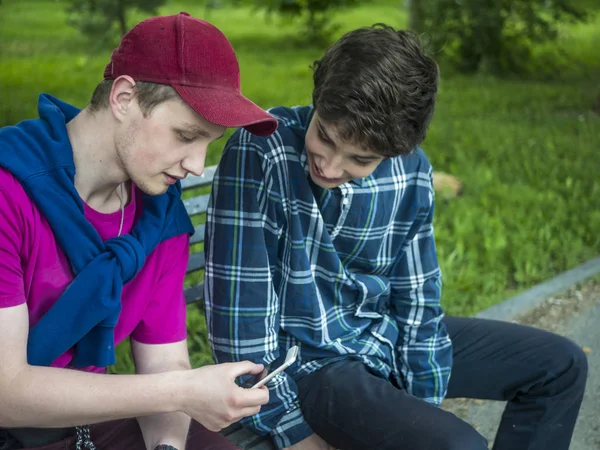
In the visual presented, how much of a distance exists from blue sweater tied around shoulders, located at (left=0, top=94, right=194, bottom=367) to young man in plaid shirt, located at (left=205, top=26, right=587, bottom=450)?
437mm

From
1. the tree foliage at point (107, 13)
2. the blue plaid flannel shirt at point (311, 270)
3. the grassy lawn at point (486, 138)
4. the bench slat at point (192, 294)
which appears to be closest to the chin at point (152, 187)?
the blue plaid flannel shirt at point (311, 270)

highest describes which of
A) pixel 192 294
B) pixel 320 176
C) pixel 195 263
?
pixel 320 176

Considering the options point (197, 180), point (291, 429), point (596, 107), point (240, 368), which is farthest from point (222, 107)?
point (596, 107)

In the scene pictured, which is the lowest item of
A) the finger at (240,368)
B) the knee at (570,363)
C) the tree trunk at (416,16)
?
the tree trunk at (416,16)

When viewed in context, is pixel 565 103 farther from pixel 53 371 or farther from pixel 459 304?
pixel 53 371

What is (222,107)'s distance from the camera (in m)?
1.82

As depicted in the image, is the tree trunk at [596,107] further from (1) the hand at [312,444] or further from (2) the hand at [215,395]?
(2) the hand at [215,395]

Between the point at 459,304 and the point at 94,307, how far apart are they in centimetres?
281

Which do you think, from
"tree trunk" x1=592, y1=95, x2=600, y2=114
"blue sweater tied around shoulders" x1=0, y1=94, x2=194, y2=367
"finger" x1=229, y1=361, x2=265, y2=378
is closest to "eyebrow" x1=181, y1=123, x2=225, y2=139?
"blue sweater tied around shoulders" x1=0, y1=94, x2=194, y2=367

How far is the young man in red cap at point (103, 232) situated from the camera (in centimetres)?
172

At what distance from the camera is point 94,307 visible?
1.86 metres

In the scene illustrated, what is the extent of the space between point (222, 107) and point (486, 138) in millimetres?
6114

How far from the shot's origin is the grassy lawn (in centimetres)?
482

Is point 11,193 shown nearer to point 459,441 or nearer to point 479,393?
point 459,441
